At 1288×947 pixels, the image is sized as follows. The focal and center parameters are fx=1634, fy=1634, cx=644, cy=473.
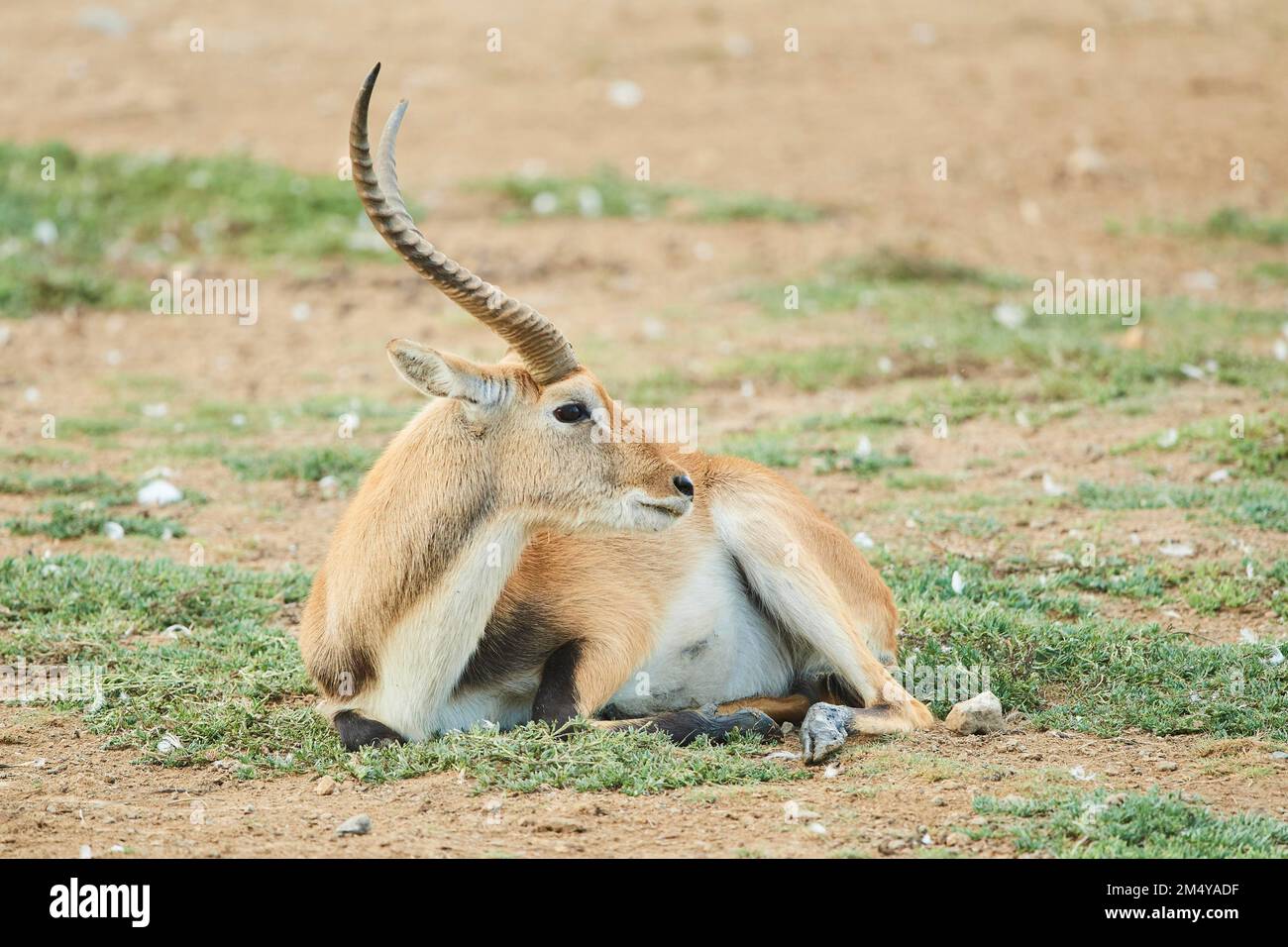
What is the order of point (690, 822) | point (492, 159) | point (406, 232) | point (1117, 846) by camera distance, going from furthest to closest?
point (492, 159) < point (406, 232) < point (690, 822) < point (1117, 846)

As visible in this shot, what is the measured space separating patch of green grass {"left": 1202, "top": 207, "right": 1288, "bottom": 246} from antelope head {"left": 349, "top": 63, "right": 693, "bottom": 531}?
10.8 m

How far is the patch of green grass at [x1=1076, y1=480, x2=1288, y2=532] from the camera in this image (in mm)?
8203

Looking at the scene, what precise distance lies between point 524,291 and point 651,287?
1.06 m

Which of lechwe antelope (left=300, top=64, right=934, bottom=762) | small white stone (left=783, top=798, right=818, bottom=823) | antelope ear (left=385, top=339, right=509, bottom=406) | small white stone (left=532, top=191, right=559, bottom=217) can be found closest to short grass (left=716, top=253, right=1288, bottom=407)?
small white stone (left=532, top=191, right=559, bottom=217)

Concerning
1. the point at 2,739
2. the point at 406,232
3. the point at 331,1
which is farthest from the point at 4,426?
the point at 331,1

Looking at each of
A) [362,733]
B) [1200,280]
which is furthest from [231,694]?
[1200,280]

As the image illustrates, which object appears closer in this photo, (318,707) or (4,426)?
(318,707)

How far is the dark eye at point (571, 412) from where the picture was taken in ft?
19.8

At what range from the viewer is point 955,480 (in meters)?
9.12

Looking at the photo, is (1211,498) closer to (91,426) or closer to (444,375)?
(444,375)

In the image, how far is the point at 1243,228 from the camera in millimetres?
→ 15320

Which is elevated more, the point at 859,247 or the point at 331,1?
the point at 331,1

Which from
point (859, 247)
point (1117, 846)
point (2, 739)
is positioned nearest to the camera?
point (1117, 846)

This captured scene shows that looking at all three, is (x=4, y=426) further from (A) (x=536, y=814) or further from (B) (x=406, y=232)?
(A) (x=536, y=814)
